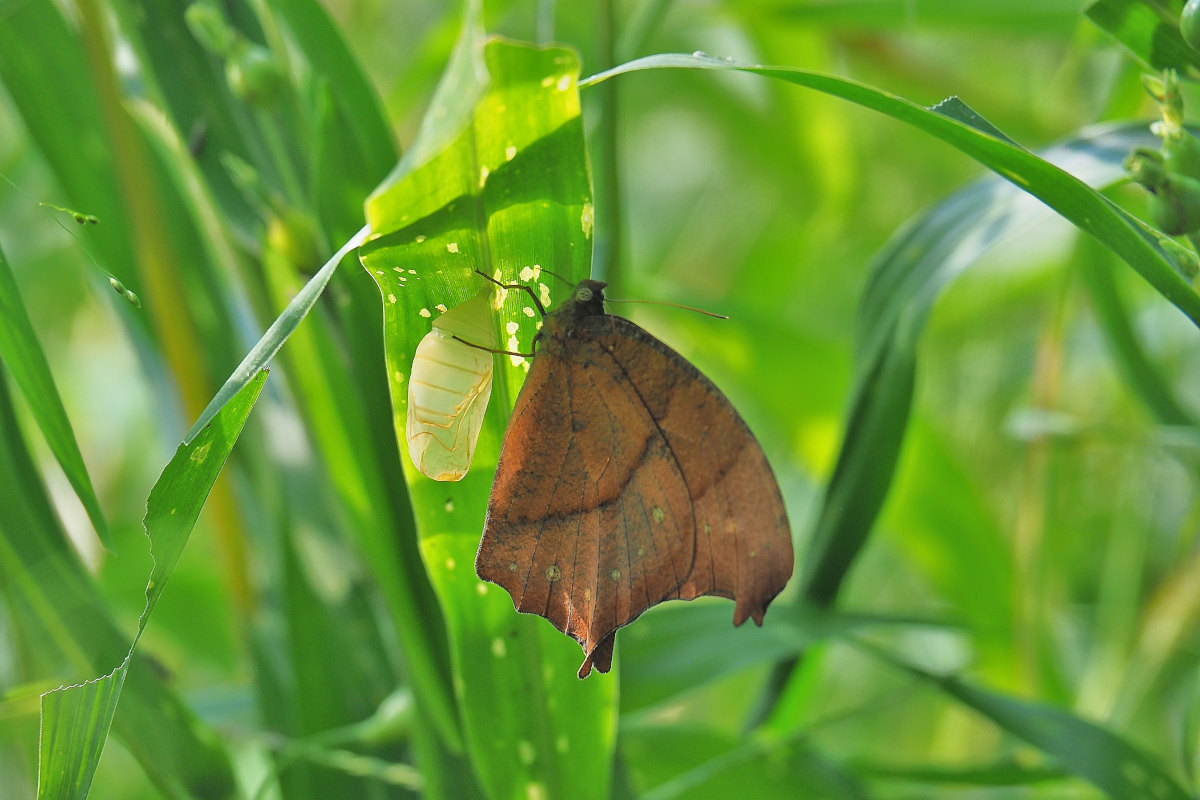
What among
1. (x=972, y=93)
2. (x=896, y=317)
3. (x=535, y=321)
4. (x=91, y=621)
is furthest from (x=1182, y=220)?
(x=972, y=93)

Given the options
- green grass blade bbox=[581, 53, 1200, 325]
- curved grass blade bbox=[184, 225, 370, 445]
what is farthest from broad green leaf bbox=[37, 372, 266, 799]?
green grass blade bbox=[581, 53, 1200, 325]

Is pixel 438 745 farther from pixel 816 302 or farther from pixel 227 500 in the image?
pixel 816 302

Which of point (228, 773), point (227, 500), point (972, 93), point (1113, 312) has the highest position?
point (972, 93)

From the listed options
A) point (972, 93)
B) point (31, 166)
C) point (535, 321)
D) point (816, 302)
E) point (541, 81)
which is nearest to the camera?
point (541, 81)

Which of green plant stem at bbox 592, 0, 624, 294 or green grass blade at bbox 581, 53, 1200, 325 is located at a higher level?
Answer: green plant stem at bbox 592, 0, 624, 294

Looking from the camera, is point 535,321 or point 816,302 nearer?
point 535,321

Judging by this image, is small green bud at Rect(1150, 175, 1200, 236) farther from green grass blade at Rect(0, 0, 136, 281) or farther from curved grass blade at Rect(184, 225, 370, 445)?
green grass blade at Rect(0, 0, 136, 281)

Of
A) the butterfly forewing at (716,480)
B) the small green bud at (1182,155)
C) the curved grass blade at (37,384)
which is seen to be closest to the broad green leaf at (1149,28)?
the small green bud at (1182,155)
